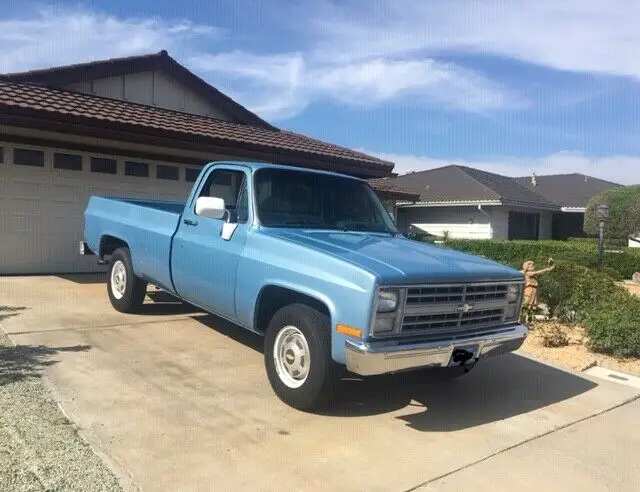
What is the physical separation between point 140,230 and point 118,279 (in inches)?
39.5

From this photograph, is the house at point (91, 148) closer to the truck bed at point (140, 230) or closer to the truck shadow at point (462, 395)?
the truck bed at point (140, 230)

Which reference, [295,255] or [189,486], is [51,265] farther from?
[189,486]

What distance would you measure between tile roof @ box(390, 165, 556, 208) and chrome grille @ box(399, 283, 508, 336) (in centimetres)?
2204

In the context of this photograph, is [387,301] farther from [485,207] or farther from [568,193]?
[568,193]

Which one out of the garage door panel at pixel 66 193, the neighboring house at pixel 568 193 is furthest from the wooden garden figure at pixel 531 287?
the neighboring house at pixel 568 193

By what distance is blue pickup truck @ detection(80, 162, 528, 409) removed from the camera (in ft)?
13.6

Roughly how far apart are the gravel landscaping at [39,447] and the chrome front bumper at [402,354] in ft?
5.47

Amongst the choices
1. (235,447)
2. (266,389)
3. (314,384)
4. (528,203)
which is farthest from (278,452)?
(528,203)

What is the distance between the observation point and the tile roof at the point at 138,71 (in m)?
10.9

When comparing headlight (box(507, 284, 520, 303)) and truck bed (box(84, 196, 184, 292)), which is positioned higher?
truck bed (box(84, 196, 184, 292))

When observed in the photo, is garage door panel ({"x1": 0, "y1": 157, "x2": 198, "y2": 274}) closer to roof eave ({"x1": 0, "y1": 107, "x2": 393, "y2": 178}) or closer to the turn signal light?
roof eave ({"x1": 0, "y1": 107, "x2": 393, "y2": 178})

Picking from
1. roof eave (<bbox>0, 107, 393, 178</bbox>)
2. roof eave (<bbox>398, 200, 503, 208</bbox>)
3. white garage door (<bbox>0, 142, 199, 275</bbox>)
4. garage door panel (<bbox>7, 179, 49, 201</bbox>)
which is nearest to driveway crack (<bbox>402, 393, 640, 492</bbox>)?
roof eave (<bbox>0, 107, 393, 178</bbox>)

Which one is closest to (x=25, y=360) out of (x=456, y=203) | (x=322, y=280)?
(x=322, y=280)

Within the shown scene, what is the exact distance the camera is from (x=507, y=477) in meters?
3.81
